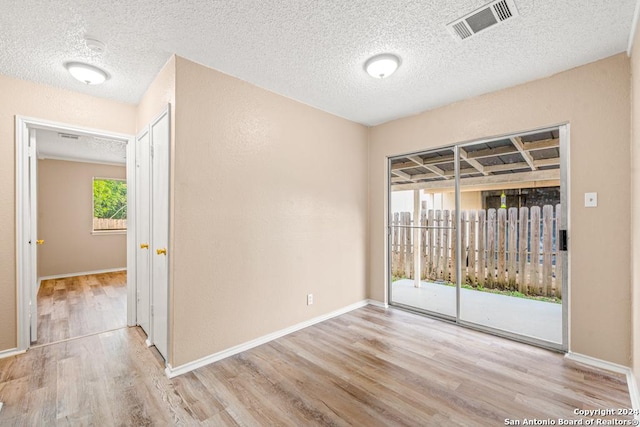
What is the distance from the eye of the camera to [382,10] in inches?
73.1

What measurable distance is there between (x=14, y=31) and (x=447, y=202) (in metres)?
4.30

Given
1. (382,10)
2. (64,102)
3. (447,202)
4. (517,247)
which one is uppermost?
(382,10)

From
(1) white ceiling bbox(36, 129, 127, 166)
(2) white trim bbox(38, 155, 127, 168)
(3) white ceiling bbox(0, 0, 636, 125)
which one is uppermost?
(3) white ceiling bbox(0, 0, 636, 125)

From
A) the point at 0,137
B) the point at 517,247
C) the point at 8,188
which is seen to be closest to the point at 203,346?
the point at 8,188

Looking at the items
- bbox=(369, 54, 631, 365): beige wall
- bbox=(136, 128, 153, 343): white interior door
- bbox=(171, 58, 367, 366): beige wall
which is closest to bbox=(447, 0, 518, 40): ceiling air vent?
bbox=(369, 54, 631, 365): beige wall

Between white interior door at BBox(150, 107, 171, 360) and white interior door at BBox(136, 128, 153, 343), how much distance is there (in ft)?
0.52

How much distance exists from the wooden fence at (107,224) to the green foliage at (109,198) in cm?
9

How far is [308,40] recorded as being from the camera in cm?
218

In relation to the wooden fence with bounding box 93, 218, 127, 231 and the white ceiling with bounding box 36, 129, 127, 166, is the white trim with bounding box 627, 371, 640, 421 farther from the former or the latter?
the wooden fence with bounding box 93, 218, 127, 231

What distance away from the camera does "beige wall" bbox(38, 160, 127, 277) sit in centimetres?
580

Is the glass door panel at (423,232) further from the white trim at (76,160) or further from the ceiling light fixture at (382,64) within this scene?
the white trim at (76,160)

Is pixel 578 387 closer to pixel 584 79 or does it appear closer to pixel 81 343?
pixel 584 79

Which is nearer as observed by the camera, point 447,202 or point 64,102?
point 64,102

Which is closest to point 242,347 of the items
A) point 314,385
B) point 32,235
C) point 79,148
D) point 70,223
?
point 314,385
